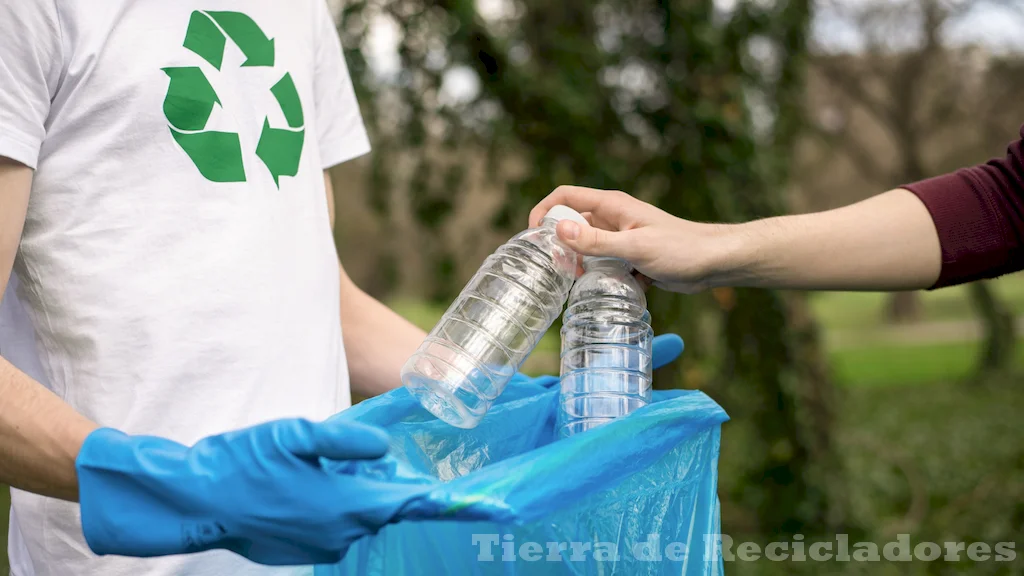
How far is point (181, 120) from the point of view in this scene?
1.18 meters

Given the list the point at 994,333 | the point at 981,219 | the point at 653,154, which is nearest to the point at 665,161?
the point at 653,154

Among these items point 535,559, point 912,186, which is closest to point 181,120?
point 535,559

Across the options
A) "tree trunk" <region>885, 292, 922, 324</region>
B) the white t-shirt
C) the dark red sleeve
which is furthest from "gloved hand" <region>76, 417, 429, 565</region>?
"tree trunk" <region>885, 292, 922, 324</region>

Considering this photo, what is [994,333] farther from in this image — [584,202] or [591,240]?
[591,240]

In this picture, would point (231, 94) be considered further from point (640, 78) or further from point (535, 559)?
point (640, 78)

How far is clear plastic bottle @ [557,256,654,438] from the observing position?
4.23 feet

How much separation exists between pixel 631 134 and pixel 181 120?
2.38m

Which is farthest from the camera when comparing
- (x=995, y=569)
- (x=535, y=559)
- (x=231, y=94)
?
(x=995, y=569)

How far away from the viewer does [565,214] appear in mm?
1334

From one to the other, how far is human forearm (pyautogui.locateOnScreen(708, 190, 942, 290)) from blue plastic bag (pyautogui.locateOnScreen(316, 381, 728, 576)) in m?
0.30

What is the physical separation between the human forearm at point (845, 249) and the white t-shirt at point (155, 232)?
691 mm

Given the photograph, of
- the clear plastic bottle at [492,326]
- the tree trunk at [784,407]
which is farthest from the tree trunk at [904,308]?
the clear plastic bottle at [492,326]

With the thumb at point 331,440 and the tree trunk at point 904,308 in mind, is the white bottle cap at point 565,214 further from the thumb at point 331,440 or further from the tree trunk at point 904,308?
the tree trunk at point 904,308

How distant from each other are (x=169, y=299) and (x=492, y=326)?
18.5 inches
